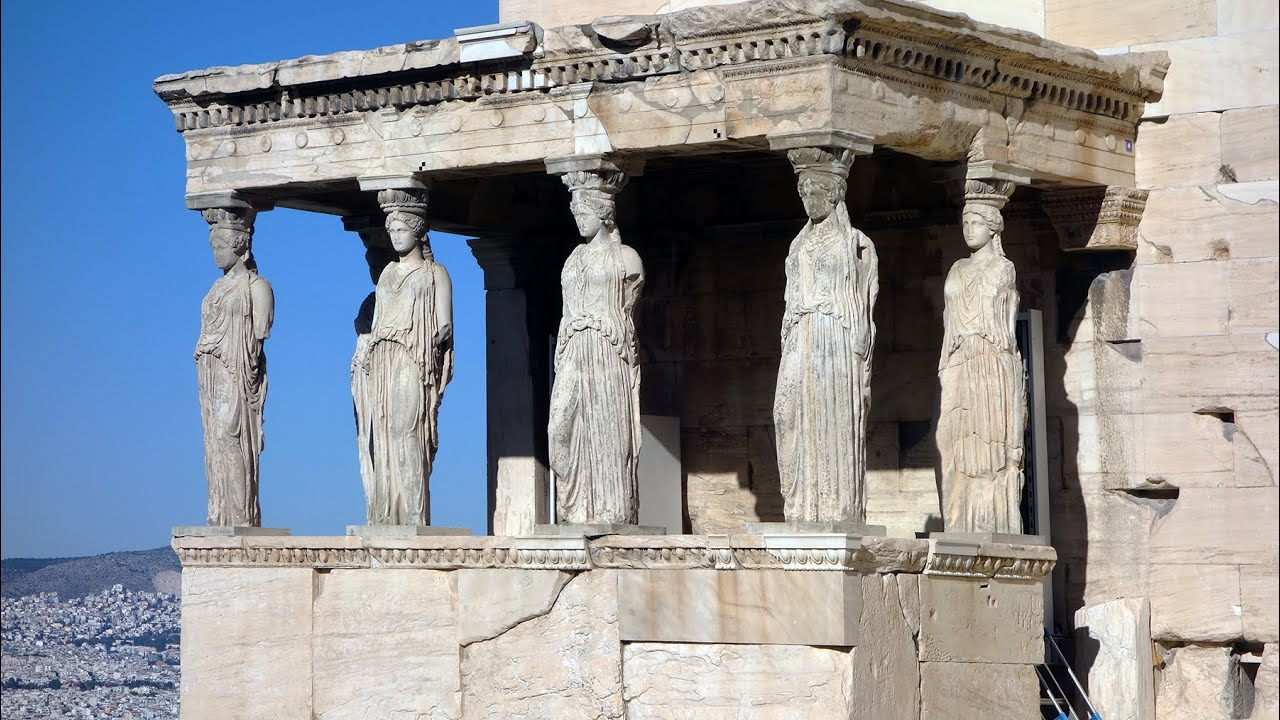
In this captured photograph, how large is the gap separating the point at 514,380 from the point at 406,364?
3140 mm

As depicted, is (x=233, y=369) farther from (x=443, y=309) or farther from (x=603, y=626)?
(x=603, y=626)

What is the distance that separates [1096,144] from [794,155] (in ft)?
8.40

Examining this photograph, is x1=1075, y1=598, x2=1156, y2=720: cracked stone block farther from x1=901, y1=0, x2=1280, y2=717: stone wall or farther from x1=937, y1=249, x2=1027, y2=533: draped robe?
x1=937, y1=249, x2=1027, y2=533: draped robe

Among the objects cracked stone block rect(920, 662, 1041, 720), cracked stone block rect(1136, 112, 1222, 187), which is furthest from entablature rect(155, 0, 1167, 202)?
cracked stone block rect(920, 662, 1041, 720)

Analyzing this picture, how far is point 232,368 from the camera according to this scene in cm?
1630

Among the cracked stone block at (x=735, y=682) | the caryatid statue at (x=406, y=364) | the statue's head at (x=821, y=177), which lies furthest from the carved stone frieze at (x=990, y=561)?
the caryatid statue at (x=406, y=364)

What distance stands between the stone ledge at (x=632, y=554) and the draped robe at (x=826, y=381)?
0.24 metres

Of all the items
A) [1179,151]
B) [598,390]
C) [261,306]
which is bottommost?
[598,390]

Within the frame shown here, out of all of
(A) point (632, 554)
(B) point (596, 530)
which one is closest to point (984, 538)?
(A) point (632, 554)

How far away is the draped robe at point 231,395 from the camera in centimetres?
1631

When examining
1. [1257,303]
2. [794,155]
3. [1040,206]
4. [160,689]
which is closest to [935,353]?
[1040,206]

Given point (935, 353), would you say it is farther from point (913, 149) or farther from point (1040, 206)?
point (913, 149)

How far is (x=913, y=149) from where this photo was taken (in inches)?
598

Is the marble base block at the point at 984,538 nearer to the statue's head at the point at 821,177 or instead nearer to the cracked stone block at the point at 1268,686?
the cracked stone block at the point at 1268,686
